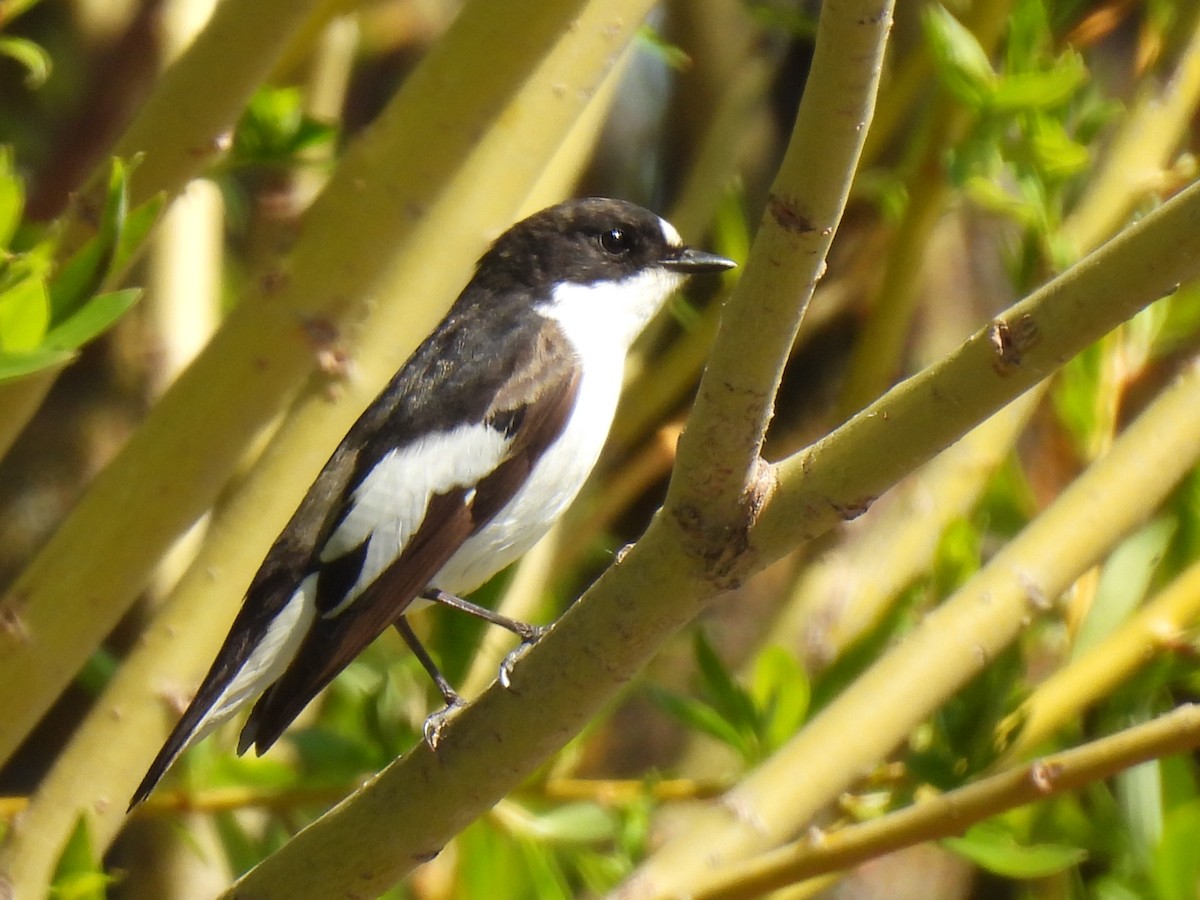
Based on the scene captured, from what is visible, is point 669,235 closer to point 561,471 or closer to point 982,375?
point 561,471

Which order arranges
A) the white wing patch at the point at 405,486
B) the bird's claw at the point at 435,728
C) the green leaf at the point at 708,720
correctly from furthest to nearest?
the white wing patch at the point at 405,486
the green leaf at the point at 708,720
the bird's claw at the point at 435,728

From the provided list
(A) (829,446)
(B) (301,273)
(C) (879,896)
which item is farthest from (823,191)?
(C) (879,896)

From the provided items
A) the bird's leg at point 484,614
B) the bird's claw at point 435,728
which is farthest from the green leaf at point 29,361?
the bird's leg at point 484,614

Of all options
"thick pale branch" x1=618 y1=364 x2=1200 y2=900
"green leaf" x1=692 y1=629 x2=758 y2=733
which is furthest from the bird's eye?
"thick pale branch" x1=618 y1=364 x2=1200 y2=900

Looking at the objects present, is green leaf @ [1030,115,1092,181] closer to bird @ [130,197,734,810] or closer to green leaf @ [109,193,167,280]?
bird @ [130,197,734,810]

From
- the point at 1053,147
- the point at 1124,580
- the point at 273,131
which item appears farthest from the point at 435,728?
the point at 1053,147

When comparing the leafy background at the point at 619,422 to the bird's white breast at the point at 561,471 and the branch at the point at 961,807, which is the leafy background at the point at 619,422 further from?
the bird's white breast at the point at 561,471

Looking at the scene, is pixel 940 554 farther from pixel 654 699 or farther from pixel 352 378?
pixel 352 378
